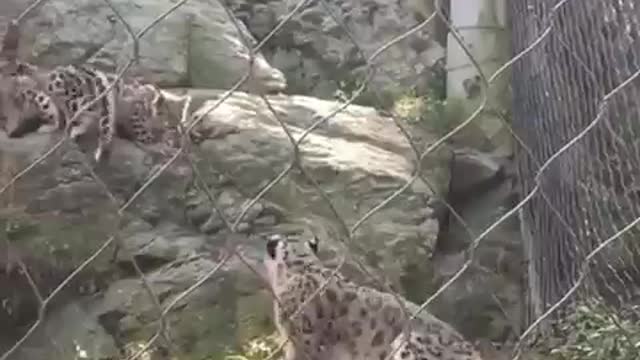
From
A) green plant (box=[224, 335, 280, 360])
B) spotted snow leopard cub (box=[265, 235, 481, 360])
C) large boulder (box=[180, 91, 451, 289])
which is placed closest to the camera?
spotted snow leopard cub (box=[265, 235, 481, 360])

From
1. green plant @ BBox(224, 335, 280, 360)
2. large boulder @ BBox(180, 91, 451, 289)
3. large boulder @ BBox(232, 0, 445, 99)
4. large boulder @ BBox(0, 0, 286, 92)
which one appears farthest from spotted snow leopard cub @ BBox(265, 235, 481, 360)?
large boulder @ BBox(232, 0, 445, 99)

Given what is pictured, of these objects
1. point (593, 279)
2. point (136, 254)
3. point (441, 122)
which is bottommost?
point (136, 254)

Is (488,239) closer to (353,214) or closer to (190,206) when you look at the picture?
(353,214)

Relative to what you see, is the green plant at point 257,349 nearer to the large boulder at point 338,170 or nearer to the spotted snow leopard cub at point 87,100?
the large boulder at point 338,170

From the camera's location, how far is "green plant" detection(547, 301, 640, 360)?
7.50ft

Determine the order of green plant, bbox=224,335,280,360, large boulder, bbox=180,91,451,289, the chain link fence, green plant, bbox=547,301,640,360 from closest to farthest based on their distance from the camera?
green plant, bbox=547,301,640,360, the chain link fence, green plant, bbox=224,335,280,360, large boulder, bbox=180,91,451,289

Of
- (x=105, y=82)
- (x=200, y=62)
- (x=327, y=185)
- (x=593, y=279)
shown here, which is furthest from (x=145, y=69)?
(x=593, y=279)

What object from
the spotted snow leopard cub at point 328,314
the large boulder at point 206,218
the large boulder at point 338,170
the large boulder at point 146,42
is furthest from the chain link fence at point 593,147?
the large boulder at point 146,42

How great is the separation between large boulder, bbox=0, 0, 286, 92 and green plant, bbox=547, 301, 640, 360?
6.74ft

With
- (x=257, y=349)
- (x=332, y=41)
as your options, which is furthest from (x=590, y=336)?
(x=332, y=41)

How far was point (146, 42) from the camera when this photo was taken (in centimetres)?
454

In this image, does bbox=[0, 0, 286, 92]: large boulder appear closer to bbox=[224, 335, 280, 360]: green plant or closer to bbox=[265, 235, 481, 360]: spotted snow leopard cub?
bbox=[224, 335, 280, 360]: green plant

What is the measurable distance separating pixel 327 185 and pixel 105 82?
76 cm

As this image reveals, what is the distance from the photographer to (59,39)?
4.48 m
